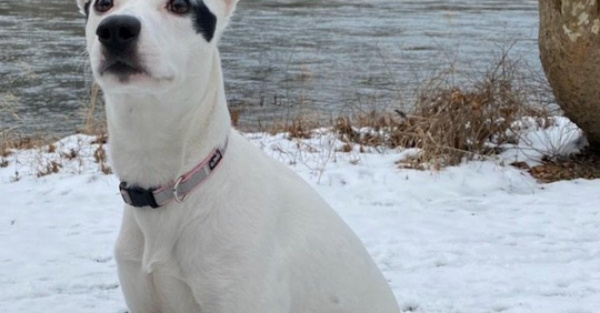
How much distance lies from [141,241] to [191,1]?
2.54 feet

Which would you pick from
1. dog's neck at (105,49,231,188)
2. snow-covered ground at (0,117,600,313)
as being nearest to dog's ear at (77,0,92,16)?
dog's neck at (105,49,231,188)

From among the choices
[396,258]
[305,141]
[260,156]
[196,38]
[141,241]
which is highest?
[196,38]

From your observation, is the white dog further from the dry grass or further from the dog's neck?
the dry grass

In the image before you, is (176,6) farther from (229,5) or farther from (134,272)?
(134,272)

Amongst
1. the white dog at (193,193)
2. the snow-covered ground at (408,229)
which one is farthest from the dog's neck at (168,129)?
the snow-covered ground at (408,229)

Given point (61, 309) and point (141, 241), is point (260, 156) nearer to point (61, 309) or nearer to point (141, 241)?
point (141, 241)

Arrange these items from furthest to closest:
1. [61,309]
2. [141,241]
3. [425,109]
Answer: [425,109] → [61,309] → [141,241]

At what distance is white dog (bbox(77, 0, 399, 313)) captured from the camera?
2691 mm

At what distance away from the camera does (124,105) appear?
285 cm

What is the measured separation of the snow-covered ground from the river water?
116 centimetres

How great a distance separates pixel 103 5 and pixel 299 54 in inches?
436

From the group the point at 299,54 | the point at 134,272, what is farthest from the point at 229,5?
the point at 299,54

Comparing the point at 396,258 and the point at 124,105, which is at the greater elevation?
the point at 124,105

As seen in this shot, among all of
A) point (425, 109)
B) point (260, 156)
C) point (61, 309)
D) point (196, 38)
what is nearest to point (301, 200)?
point (260, 156)
